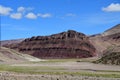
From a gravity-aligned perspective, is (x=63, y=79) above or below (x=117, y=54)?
below

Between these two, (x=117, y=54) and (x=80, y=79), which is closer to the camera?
(x=80, y=79)

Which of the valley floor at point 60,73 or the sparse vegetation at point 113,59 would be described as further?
the sparse vegetation at point 113,59

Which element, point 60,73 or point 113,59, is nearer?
point 60,73

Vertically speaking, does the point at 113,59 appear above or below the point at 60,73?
above

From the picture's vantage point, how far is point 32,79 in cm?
4375

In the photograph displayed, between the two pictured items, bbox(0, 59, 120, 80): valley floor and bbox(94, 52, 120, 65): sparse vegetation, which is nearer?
bbox(0, 59, 120, 80): valley floor

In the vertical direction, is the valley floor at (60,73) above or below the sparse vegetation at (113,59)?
below

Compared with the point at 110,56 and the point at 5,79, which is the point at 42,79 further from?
the point at 110,56

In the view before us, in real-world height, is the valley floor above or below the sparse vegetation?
below

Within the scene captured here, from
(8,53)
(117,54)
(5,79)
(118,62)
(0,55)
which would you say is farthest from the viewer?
(8,53)

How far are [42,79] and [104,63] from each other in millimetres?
43178

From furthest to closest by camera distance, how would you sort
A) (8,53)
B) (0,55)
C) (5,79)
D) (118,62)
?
(8,53) < (0,55) < (118,62) < (5,79)

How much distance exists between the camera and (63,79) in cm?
4288

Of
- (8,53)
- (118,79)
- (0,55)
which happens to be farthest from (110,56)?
(8,53)
